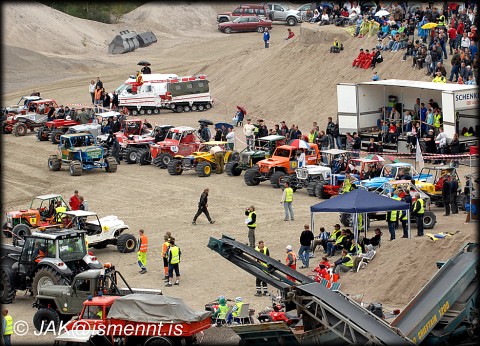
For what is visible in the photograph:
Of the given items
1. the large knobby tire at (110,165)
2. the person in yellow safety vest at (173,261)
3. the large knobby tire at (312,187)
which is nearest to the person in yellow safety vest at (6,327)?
the person in yellow safety vest at (173,261)

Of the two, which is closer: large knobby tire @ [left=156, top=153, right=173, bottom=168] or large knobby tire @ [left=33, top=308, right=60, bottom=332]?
large knobby tire @ [left=33, top=308, right=60, bottom=332]

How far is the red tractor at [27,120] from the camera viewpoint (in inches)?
1831

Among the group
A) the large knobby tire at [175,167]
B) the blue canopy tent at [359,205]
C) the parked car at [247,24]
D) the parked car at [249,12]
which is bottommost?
the large knobby tire at [175,167]

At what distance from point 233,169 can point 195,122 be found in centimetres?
1136

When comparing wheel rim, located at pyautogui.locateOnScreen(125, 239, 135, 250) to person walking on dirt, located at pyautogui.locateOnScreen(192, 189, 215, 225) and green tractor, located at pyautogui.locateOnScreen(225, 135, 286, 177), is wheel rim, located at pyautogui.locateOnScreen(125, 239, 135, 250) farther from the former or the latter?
green tractor, located at pyautogui.locateOnScreen(225, 135, 286, 177)

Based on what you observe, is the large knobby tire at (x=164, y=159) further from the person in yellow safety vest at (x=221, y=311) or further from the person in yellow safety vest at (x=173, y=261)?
the person in yellow safety vest at (x=221, y=311)

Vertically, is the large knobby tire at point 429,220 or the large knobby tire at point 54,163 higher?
the large knobby tire at point 54,163

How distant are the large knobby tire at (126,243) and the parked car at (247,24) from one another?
46942 mm

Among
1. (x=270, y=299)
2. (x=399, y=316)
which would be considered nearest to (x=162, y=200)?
(x=270, y=299)

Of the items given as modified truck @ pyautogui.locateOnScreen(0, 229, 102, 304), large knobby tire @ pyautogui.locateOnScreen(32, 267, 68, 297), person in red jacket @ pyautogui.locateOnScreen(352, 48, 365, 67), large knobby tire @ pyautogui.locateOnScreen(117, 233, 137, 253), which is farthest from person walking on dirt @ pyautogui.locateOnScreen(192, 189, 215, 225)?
person in red jacket @ pyautogui.locateOnScreen(352, 48, 365, 67)

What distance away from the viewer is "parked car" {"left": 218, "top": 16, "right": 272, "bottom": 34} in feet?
241

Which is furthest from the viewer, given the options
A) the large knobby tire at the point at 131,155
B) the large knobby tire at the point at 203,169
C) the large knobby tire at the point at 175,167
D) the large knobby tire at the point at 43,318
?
the large knobby tire at the point at 131,155

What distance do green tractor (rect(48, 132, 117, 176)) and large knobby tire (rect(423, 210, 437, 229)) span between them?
14.1 metres

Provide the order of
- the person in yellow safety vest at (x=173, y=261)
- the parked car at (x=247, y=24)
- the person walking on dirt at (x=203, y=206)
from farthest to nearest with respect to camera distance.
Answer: the parked car at (x=247, y=24), the person walking on dirt at (x=203, y=206), the person in yellow safety vest at (x=173, y=261)
